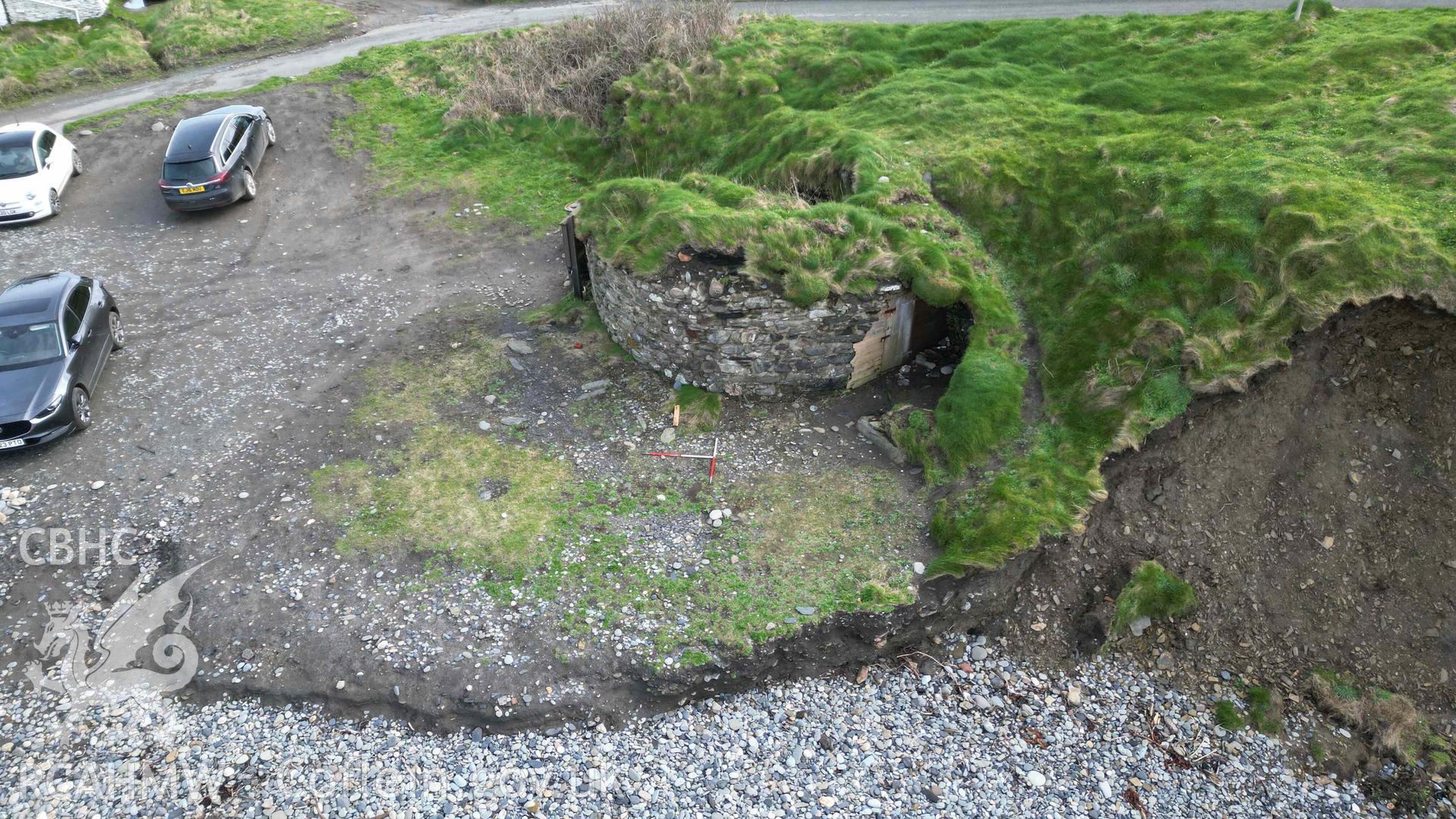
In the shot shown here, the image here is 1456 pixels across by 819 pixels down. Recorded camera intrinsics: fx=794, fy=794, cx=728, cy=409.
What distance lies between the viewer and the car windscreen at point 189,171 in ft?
62.3

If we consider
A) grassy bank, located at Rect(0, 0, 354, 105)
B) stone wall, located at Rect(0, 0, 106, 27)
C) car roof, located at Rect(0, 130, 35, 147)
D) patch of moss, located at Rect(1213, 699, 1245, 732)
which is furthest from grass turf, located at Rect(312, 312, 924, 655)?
stone wall, located at Rect(0, 0, 106, 27)

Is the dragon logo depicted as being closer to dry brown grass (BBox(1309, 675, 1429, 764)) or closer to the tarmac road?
dry brown grass (BBox(1309, 675, 1429, 764))

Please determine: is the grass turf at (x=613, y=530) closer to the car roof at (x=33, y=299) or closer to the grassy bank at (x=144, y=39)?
the car roof at (x=33, y=299)

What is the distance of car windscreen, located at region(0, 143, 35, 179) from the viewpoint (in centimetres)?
1912

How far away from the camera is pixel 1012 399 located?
39.8 feet

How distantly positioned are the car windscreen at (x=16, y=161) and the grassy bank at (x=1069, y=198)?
33.2 ft

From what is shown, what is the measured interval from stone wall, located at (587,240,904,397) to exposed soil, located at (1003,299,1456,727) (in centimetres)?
444

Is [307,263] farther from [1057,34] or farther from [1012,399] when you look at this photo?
[1057,34]

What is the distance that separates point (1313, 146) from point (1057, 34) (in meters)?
7.80

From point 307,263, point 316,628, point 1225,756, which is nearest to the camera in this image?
point 1225,756

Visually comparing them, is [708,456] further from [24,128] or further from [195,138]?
[24,128]

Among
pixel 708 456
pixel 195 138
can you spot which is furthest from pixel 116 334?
pixel 708 456

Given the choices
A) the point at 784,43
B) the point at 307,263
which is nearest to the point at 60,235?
the point at 307,263

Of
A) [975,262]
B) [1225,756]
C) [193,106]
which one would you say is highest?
[193,106]
